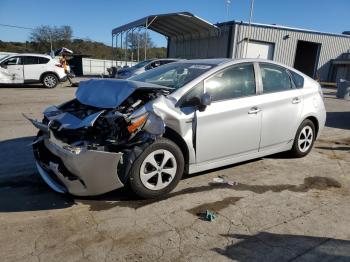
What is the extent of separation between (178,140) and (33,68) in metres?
14.4

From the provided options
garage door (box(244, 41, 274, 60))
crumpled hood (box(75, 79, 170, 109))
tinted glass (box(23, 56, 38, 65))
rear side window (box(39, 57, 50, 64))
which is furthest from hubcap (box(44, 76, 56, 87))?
garage door (box(244, 41, 274, 60))

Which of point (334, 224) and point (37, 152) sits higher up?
point (37, 152)

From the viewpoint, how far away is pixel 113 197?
4004 millimetres

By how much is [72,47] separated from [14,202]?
62.2 m

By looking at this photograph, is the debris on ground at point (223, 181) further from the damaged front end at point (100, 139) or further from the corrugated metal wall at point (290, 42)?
the corrugated metal wall at point (290, 42)

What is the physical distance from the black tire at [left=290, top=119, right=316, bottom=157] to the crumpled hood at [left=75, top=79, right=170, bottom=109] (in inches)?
101

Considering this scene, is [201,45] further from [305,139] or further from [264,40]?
[305,139]

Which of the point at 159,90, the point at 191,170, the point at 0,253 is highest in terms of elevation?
the point at 159,90

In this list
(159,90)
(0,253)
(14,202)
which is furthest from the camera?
(159,90)

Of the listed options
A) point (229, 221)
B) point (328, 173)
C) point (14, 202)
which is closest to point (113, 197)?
point (14, 202)

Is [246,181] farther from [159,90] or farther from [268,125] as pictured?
[159,90]

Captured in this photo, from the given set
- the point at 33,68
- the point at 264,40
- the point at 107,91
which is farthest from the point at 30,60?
the point at 264,40

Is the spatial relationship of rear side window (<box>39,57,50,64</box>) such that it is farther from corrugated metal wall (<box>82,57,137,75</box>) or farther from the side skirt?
corrugated metal wall (<box>82,57,137,75</box>)

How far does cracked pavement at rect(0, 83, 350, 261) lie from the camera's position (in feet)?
9.78
